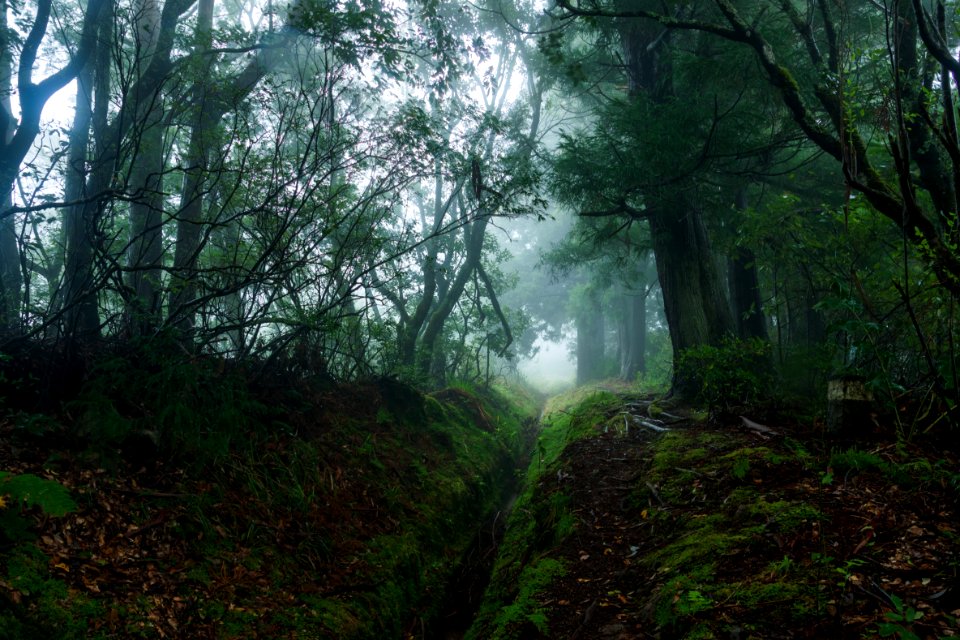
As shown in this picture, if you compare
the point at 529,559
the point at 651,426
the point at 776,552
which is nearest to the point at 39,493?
the point at 529,559

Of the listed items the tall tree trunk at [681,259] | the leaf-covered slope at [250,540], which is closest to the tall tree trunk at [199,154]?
the leaf-covered slope at [250,540]

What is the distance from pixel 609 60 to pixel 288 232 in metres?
8.03

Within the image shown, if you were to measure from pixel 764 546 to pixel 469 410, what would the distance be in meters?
7.63

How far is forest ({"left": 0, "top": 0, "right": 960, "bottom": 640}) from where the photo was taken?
2717 millimetres

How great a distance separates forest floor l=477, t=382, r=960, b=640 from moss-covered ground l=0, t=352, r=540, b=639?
1383 millimetres

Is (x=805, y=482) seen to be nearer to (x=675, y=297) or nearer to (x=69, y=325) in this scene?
(x=675, y=297)

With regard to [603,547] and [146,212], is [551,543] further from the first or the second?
[146,212]

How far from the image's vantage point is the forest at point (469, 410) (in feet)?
8.91

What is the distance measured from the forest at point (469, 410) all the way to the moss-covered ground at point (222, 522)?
2 centimetres

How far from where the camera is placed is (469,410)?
1026 centimetres

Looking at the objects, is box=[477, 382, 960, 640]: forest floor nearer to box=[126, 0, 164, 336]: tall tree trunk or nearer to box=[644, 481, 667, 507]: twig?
box=[644, 481, 667, 507]: twig

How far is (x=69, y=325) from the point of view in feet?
15.0

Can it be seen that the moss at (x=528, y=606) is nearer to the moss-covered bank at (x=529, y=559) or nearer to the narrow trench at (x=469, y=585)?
the moss-covered bank at (x=529, y=559)

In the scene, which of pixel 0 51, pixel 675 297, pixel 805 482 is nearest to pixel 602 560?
pixel 805 482
